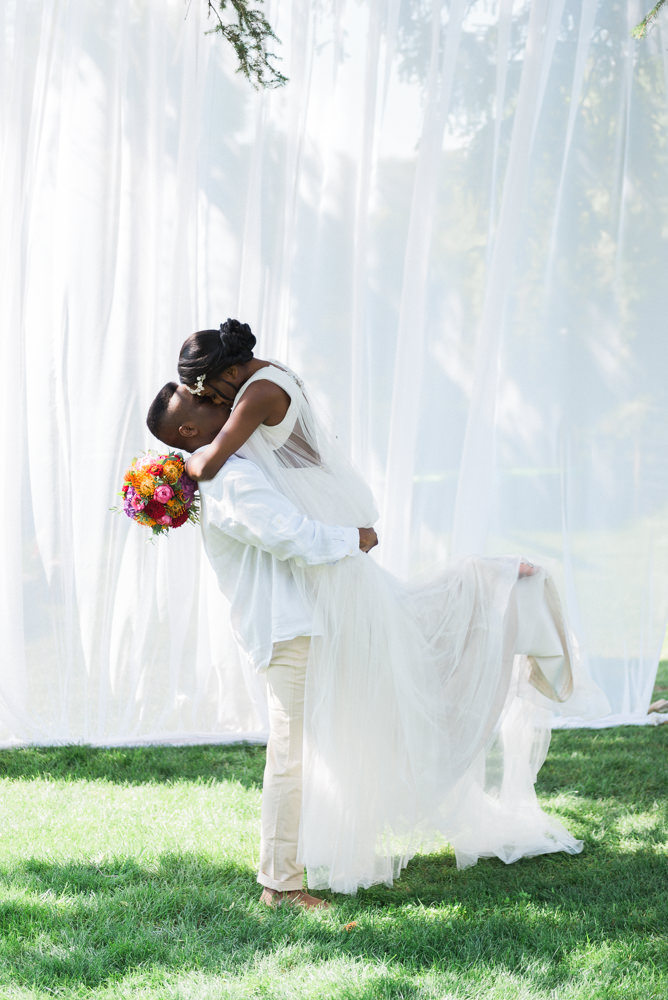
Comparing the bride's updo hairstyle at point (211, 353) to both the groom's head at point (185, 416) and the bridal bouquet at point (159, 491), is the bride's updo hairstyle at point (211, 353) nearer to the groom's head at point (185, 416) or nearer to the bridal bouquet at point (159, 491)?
the groom's head at point (185, 416)

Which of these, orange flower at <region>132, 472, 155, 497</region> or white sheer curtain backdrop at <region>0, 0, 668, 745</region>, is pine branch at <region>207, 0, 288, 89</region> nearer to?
white sheer curtain backdrop at <region>0, 0, 668, 745</region>

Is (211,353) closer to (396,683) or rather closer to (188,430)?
(188,430)

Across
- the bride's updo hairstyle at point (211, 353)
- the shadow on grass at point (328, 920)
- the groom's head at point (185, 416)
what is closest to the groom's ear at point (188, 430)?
the groom's head at point (185, 416)

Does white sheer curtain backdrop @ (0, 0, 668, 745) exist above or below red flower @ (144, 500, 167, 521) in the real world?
above

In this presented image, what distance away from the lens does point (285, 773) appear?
8.05 ft

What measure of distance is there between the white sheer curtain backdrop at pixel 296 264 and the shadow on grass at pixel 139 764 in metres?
0.12

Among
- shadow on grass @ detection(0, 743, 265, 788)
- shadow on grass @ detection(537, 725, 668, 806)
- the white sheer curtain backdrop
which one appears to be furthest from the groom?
the white sheer curtain backdrop

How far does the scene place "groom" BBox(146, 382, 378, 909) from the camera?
7.81ft

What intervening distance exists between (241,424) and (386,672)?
743mm

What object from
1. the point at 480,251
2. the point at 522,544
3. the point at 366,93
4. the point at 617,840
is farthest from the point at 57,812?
the point at 366,93

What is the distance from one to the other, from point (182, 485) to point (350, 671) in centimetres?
66

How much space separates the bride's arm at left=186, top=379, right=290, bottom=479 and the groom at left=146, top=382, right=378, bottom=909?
0.11ft

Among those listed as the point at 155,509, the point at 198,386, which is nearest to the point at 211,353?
the point at 198,386

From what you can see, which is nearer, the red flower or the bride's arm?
the bride's arm
